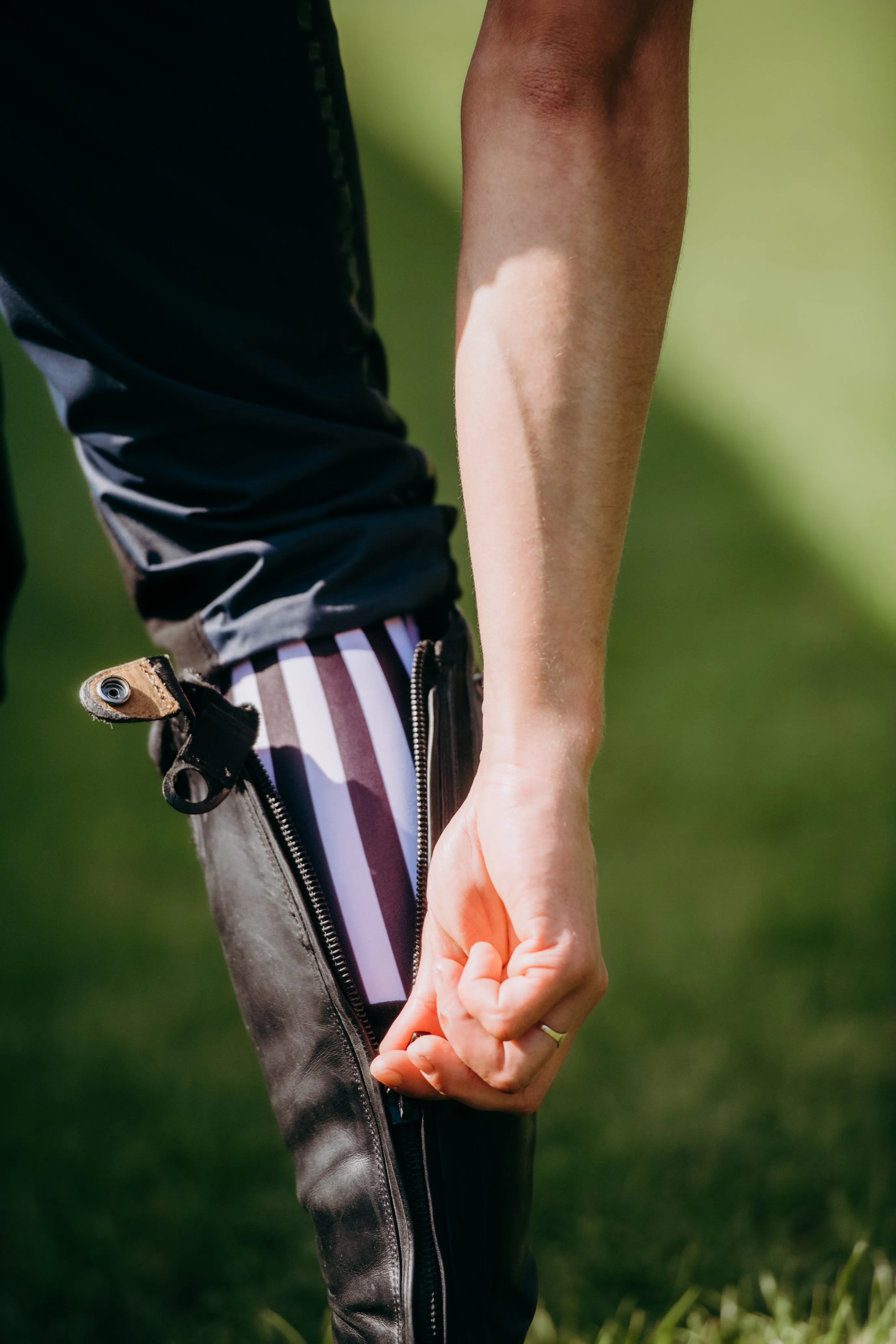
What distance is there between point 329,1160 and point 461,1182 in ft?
0.31

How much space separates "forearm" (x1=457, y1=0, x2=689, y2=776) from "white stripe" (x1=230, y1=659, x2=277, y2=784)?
20 cm

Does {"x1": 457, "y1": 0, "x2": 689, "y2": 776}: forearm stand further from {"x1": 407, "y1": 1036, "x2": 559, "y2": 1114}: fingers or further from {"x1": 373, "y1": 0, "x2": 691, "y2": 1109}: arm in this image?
{"x1": 407, "y1": 1036, "x2": 559, "y2": 1114}: fingers

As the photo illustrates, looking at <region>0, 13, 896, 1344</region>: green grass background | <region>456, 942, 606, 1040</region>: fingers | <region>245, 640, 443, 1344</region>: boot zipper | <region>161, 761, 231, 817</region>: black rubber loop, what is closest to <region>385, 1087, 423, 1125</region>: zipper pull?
<region>245, 640, 443, 1344</region>: boot zipper

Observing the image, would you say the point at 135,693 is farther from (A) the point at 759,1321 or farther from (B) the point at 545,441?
(A) the point at 759,1321

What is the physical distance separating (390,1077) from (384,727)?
247 millimetres

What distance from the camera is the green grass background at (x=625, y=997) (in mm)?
1422

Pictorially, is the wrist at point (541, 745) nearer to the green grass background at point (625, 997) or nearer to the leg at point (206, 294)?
the leg at point (206, 294)

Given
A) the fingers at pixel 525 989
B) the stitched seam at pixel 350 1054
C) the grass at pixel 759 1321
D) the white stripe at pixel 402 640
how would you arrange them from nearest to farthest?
1. the fingers at pixel 525 989
2. the stitched seam at pixel 350 1054
3. the white stripe at pixel 402 640
4. the grass at pixel 759 1321

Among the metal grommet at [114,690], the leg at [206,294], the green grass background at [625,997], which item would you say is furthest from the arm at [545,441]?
the green grass background at [625,997]

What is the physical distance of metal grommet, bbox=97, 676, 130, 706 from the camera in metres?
0.76

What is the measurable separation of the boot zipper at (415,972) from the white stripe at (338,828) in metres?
0.02

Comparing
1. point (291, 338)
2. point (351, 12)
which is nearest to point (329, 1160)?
point (291, 338)

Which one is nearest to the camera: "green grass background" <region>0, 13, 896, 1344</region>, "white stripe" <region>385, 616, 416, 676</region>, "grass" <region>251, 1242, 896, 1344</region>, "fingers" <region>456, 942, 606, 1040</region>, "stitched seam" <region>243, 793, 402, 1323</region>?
"fingers" <region>456, 942, 606, 1040</region>

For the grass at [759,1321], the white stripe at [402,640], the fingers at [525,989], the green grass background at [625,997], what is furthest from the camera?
the green grass background at [625,997]
